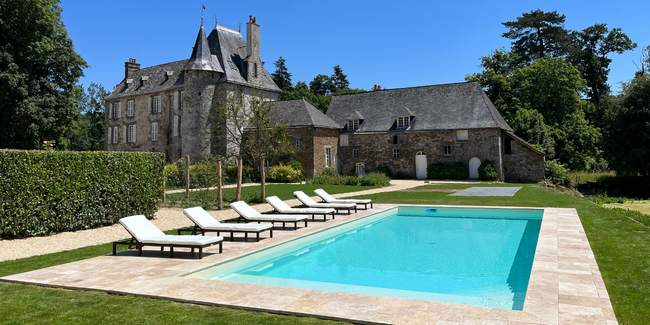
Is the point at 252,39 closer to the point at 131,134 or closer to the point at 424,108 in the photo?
the point at 424,108

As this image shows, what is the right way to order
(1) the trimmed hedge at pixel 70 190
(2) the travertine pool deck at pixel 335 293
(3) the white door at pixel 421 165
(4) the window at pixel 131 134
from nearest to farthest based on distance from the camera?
1. (2) the travertine pool deck at pixel 335 293
2. (1) the trimmed hedge at pixel 70 190
3. (3) the white door at pixel 421 165
4. (4) the window at pixel 131 134

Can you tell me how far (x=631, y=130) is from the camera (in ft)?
101

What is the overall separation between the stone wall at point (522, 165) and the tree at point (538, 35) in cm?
2297

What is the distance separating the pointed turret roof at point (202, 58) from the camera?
3369cm

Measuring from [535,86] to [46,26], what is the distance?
1561 inches

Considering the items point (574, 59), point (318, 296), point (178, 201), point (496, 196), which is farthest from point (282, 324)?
point (574, 59)

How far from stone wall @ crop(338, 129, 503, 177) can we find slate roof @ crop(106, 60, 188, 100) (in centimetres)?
1582

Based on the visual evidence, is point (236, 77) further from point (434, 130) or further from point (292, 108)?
point (434, 130)

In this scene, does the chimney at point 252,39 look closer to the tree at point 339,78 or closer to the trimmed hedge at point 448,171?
the trimmed hedge at point 448,171

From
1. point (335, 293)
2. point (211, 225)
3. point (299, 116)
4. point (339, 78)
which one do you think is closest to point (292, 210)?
point (211, 225)

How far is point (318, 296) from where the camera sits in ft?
16.9

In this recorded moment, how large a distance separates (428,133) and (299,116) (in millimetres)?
10050

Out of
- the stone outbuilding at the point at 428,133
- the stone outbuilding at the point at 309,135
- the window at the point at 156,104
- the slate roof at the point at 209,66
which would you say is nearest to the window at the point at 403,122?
the stone outbuilding at the point at 428,133

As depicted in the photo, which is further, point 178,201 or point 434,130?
point 434,130
